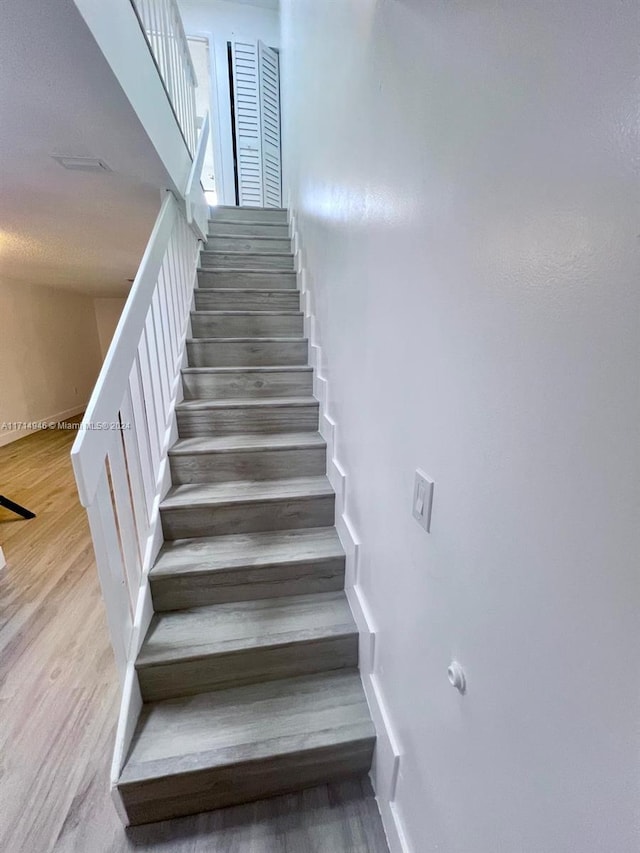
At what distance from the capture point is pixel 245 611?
4.90 feet

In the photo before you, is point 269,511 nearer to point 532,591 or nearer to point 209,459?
point 209,459

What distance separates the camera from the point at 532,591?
0.49 m

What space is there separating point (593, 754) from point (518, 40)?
2.76 feet

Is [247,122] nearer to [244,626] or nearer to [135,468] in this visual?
[135,468]

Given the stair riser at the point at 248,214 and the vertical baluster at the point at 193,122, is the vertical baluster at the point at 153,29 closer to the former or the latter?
the vertical baluster at the point at 193,122

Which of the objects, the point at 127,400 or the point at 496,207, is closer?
the point at 496,207

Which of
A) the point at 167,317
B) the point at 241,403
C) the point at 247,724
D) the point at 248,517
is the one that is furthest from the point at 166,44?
the point at 247,724

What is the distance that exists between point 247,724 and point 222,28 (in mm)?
6151

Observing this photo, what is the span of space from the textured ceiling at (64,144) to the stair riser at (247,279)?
54 centimetres

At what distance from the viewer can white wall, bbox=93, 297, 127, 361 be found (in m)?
7.21

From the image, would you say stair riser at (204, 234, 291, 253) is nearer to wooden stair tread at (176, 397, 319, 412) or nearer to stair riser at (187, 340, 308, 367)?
stair riser at (187, 340, 308, 367)

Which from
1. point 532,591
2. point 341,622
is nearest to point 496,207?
point 532,591

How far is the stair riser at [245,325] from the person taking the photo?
2.48m

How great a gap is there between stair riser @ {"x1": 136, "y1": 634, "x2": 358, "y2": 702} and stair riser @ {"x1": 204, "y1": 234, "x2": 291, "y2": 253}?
3000 millimetres
